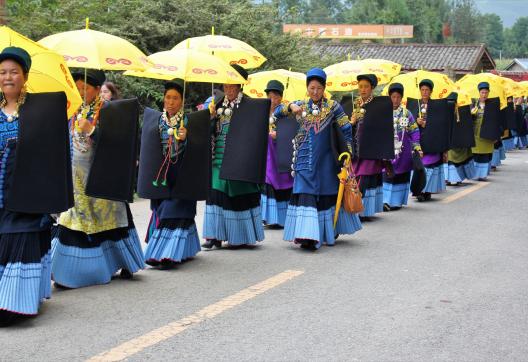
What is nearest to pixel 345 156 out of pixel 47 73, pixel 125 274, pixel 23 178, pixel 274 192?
pixel 274 192

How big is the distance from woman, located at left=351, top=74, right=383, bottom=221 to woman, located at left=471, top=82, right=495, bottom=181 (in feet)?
19.7

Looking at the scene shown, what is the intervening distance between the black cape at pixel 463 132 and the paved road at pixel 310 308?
658cm

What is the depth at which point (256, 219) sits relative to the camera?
970 cm

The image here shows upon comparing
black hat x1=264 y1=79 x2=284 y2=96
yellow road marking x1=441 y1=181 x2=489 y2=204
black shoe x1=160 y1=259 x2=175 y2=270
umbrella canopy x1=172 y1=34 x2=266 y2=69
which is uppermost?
umbrella canopy x1=172 y1=34 x2=266 y2=69

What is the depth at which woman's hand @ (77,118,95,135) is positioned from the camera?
7152 mm

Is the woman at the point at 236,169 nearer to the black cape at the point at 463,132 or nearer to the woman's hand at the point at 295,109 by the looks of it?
the woman's hand at the point at 295,109

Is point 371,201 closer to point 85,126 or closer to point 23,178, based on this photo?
point 85,126

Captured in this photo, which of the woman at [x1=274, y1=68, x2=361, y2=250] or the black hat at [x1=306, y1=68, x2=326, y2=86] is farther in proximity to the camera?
the woman at [x1=274, y1=68, x2=361, y2=250]

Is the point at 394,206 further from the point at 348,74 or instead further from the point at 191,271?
the point at 191,271

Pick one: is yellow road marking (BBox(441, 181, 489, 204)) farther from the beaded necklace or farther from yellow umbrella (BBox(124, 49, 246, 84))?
the beaded necklace

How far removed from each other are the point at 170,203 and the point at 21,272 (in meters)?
2.32

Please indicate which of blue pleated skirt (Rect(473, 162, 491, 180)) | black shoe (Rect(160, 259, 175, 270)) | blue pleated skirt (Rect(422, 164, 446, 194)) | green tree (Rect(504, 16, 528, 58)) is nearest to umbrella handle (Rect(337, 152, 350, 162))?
black shoe (Rect(160, 259, 175, 270))

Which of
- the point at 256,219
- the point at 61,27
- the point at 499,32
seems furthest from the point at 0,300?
the point at 499,32

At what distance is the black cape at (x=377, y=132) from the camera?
11.8 meters
